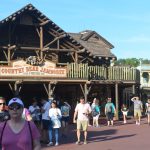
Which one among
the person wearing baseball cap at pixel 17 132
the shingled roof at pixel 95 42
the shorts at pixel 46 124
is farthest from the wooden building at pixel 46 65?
the person wearing baseball cap at pixel 17 132

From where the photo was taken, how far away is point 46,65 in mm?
27406

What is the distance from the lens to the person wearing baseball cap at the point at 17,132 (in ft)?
16.8

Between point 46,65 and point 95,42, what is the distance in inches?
530

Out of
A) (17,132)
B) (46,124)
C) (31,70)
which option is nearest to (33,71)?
(31,70)

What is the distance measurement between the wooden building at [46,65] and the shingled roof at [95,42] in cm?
201

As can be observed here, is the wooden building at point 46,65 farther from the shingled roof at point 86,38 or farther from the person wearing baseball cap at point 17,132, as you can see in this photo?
the person wearing baseball cap at point 17,132

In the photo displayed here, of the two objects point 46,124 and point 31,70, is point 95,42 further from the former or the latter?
point 46,124

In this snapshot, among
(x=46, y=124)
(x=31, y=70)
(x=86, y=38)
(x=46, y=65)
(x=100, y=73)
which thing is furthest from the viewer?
(x=86, y=38)

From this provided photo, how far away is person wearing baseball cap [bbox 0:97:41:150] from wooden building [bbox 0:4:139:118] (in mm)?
20675

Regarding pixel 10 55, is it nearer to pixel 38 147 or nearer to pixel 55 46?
pixel 55 46

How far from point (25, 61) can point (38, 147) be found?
71.1 feet

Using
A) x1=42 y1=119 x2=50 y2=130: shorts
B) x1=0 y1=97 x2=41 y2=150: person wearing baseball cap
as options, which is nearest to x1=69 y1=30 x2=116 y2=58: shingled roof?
x1=42 y1=119 x2=50 y2=130: shorts

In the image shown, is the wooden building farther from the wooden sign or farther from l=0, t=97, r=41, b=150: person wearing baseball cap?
l=0, t=97, r=41, b=150: person wearing baseball cap

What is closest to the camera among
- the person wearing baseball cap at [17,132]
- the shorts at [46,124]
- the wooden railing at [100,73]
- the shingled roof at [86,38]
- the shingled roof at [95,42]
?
the person wearing baseball cap at [17,132]
